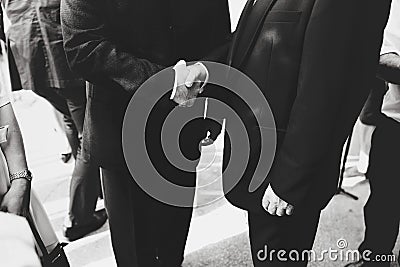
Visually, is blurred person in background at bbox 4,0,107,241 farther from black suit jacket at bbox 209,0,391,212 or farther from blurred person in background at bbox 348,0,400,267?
blurred person in background at bbox 348,0,400,267

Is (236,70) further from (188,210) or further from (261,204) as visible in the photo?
(188,210)

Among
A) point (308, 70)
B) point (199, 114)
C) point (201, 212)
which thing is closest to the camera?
point (308, 70)

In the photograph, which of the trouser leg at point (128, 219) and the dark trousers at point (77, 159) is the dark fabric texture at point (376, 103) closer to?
the trouser leg at point (128, 219)

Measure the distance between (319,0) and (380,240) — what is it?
3.03ft

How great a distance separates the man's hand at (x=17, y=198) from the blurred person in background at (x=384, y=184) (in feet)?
3.04

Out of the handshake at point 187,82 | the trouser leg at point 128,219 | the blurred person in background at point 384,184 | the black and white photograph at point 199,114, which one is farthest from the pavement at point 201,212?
the handshake at point 187,82

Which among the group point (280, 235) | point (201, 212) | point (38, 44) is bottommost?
point (201, 212)

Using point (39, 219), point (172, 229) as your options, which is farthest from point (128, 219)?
point (39, 219)

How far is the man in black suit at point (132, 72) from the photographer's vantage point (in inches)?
39.4

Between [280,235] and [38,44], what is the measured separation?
2.77ft

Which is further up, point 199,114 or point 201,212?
point 199,114

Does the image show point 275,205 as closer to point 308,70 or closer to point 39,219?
point 308,70

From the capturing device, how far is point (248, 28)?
0.93 m

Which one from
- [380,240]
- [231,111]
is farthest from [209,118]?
[380,240]
